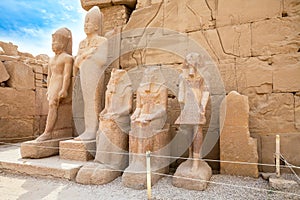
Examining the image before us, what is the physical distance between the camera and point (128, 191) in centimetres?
285

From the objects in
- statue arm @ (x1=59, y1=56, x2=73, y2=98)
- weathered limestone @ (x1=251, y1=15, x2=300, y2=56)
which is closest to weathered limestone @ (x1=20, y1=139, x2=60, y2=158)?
statue arm @ (x1=59, y1=56, x2=73, y2=98)

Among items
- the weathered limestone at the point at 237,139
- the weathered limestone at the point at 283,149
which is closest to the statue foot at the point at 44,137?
the weathered limestone at the point at 237,139

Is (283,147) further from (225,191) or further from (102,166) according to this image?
(102,166)

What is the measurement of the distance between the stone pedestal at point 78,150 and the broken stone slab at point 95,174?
1.40 ft

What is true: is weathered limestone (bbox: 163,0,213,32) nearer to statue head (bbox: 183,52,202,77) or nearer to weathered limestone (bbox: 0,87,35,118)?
statue head (bbox: 183,52,202,77)

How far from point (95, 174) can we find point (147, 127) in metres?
0.90

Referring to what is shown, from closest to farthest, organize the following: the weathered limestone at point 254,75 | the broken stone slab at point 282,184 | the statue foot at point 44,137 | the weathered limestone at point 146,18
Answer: the broken stone slab at point 282,184
the weathered limestone at point 254,75
the statue foot at point 44,137
the weathered limestone at point 146,18

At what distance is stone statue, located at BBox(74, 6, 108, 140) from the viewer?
4.12 m

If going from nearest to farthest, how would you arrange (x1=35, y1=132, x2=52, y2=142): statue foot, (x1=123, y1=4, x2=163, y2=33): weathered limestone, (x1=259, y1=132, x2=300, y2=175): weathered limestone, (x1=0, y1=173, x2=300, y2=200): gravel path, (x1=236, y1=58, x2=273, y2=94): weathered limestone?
(x1=0, y1=173, x2=300, y2=200): gravel path < (x1=259, y1=132, x2=300, y2=175): weathered limestone < (x1=236, y1=58, x2=273, y2=94): weathered limestone < (x1=35, y1=132, x2=52, y2=142): statue foot < (x1=123, y1=4, x2=163, y2=33): weathered limestone

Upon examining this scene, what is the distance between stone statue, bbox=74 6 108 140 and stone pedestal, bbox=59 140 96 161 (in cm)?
35

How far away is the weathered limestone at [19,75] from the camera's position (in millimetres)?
5996

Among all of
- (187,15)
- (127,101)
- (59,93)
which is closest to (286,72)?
(187,15)

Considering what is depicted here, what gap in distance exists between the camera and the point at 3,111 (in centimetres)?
573

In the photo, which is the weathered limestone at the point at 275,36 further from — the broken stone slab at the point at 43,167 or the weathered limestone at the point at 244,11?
the broken stone slab at the point at 43,167
